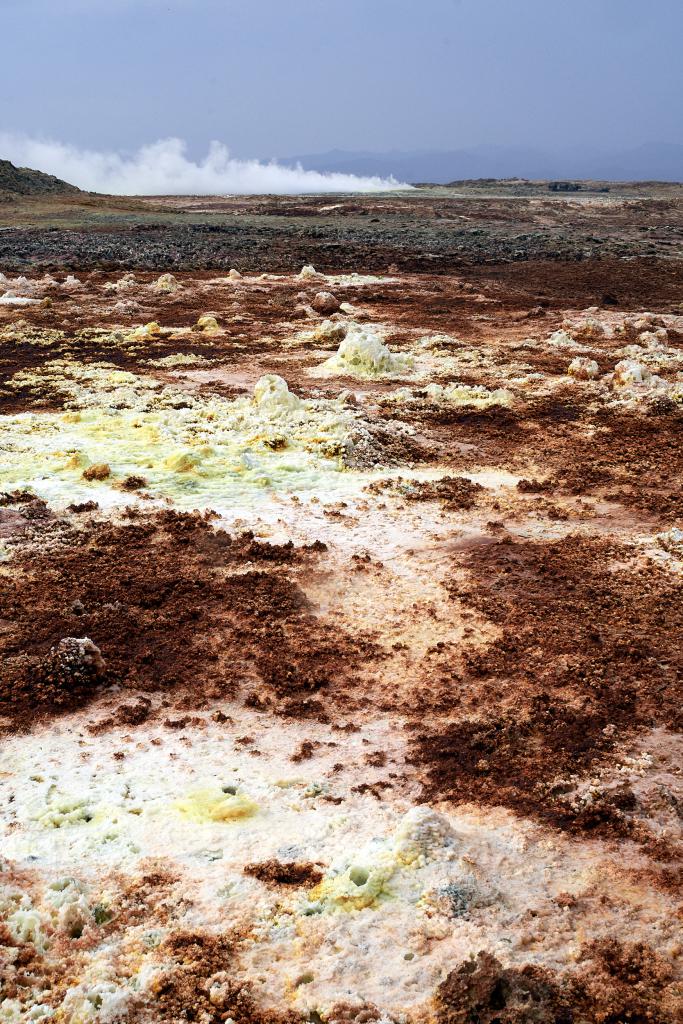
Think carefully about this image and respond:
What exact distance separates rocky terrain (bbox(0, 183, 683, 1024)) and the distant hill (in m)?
46.9

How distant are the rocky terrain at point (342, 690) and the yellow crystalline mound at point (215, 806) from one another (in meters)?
0.02

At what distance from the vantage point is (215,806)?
3.89 metres

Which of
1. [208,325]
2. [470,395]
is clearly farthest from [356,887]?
[208,325]

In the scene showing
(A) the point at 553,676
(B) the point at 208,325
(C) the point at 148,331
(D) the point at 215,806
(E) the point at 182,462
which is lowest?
(D) the point at 215,806

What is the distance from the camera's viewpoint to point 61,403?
10.3 metres

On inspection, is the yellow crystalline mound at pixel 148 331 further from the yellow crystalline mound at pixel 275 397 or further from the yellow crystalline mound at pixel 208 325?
the yellow crystalline mound at pixel 275 397

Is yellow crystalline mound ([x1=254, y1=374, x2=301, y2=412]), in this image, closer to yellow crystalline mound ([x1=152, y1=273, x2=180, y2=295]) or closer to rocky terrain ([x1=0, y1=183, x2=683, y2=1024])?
rocky terrain ([x1=0, y1=183, x2=683, y2=1024])

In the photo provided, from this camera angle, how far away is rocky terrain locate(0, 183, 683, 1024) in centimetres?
312

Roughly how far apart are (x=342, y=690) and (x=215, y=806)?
122cm

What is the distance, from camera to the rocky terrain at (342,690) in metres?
3.12

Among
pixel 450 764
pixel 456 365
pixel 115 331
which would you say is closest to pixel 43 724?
pixel 450 764

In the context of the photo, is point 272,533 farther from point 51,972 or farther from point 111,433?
point 51,972

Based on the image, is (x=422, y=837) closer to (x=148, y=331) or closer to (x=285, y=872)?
(x=285, y=872)

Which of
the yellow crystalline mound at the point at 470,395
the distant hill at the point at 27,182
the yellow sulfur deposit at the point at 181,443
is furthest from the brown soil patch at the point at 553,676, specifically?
the distant hill at the point at 27,182
